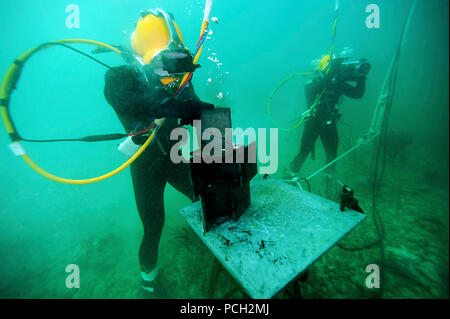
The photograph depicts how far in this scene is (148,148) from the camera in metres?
2.03

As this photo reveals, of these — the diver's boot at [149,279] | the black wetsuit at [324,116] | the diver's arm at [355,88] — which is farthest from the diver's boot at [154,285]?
the diver's arm at [355,88]

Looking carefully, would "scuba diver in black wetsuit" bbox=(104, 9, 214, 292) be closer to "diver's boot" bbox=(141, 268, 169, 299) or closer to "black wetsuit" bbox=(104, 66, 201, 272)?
"black wetsuit" bbox=(104, 66, 201, 272)

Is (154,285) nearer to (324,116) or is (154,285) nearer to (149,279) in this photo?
(149,279)

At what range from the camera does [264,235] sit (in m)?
1.39

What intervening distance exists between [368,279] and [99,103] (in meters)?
77.5

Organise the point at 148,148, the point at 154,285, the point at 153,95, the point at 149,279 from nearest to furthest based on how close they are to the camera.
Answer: the point at 153,95 → the point at 148,148 → the point at 149,279 → the point at 154,285

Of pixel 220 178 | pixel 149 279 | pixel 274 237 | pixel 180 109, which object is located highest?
pixel 180 109

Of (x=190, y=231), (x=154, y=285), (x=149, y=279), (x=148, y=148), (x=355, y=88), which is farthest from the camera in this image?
(x=190, y=231)

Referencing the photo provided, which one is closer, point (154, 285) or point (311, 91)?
point (154, 285)

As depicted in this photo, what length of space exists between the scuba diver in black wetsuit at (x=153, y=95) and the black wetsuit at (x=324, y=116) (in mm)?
3189

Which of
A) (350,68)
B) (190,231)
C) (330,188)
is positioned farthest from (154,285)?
(350,68)

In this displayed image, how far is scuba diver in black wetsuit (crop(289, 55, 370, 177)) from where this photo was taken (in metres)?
3.05

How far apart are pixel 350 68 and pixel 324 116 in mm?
1144

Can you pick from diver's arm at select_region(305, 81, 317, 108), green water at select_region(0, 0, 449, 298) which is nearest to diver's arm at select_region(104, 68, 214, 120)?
green water at select_region(0, 0, 449, 298)
